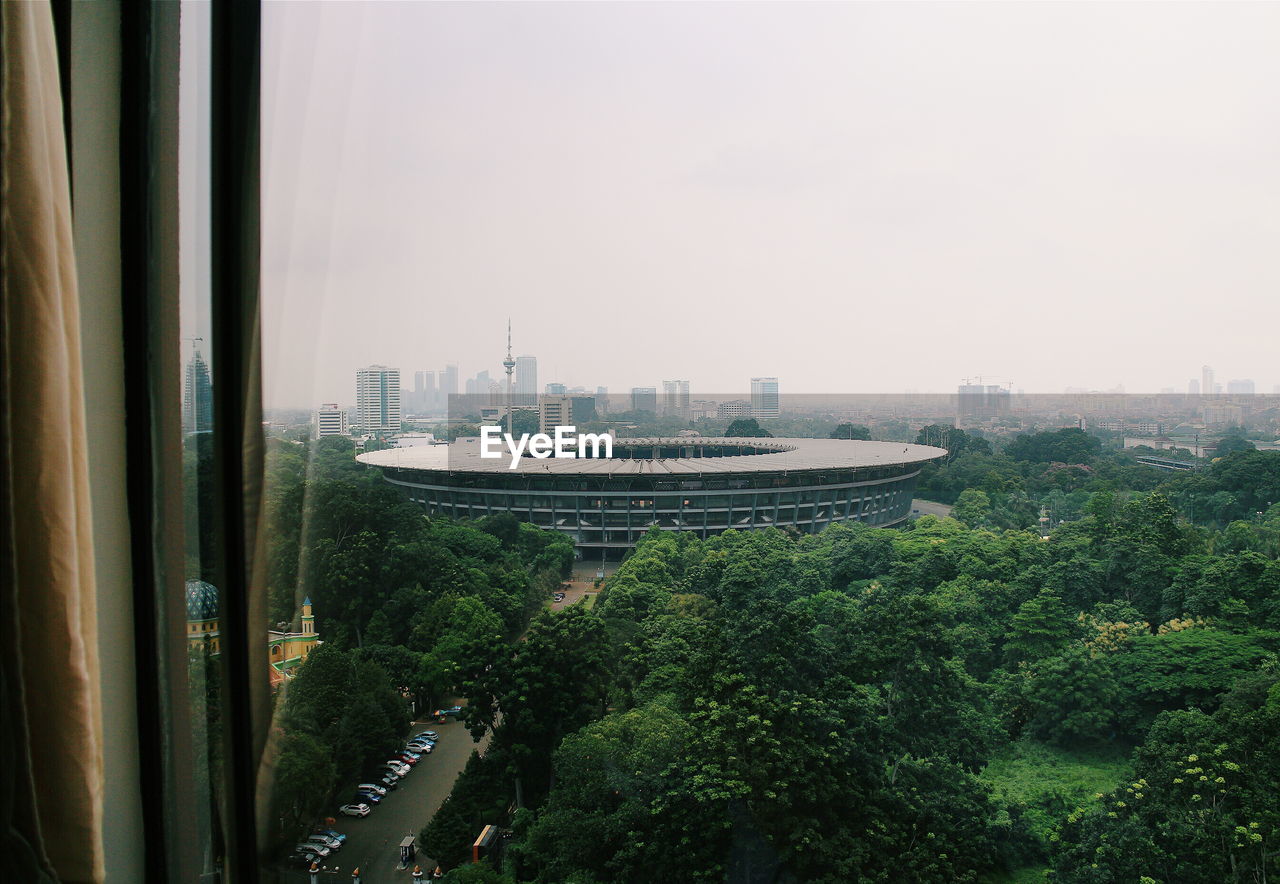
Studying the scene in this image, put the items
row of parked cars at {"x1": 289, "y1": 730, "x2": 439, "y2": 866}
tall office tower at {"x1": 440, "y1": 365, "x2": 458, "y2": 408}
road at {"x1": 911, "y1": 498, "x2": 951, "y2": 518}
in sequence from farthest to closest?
1. road at {"x1": 911, "y1": 498, "x2": 951, "y2": 518}
2. tall office tower at {"x1": 440, "y1": 365, "x2": 458, "y2": 408}
3. row of parked cars at {"x1": 289, "y1": 730, "x2": 439, "y2": 866}

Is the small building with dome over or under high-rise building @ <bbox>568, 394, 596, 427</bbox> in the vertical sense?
under

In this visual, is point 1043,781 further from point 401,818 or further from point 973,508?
point 401,818

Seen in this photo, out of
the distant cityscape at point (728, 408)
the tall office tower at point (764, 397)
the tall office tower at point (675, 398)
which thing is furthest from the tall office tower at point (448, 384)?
the tall office tower at point (764, 397)

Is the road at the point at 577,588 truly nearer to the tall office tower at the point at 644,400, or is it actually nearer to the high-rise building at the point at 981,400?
the tall office tower at the point at 644,400

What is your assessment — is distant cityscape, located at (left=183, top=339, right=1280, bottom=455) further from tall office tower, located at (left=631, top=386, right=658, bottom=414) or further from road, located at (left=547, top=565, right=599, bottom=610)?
road, located at (left=547, top=565, right=599, bottom=610)

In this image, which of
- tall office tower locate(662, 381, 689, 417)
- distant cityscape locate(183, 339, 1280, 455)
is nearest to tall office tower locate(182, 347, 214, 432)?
distant cityscape locate(183, 339, 1280, 455)

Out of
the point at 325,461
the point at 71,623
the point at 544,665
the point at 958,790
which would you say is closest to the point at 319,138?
the point at 325,461

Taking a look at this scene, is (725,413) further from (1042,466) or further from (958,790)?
(958,790)
